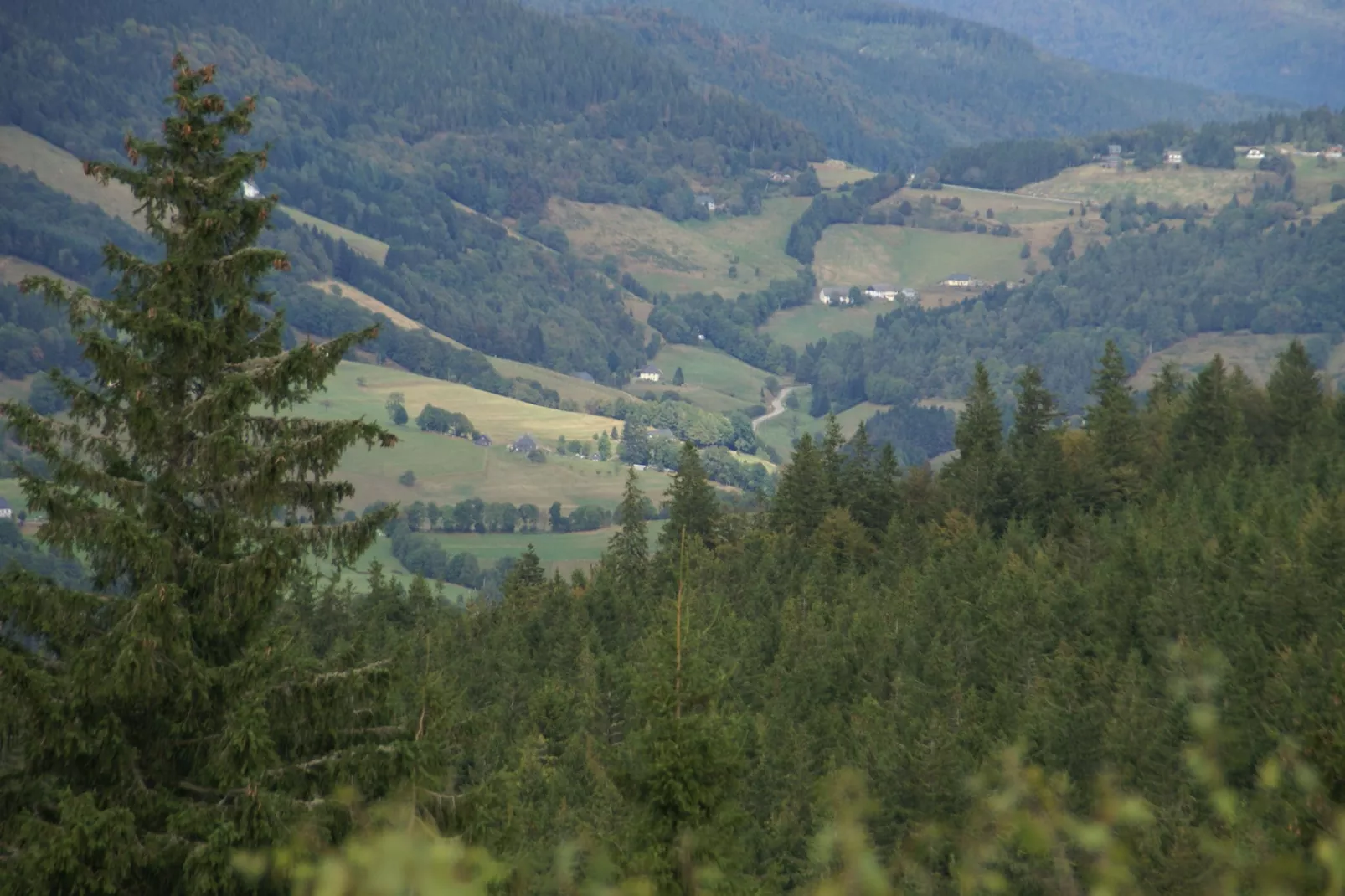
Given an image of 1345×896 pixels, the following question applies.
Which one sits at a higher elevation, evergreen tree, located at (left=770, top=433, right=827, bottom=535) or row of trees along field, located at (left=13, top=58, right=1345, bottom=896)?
row of trees along field, located at (left=13, top=58, right=1345, bottom=896)

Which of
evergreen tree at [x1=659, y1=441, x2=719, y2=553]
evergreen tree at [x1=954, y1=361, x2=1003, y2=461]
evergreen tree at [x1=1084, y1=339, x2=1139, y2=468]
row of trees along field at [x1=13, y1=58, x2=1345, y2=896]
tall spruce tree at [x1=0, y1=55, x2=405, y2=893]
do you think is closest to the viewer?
row of trees along field at [x1=13, y1=58, x2=1345, y2=896]

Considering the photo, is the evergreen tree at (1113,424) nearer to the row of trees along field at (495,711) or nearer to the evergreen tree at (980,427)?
the evergreen tree at (980,427)

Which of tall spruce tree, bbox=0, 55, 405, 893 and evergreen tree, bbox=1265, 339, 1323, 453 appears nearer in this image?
tall spruce tree, bbox=0, 55, 405, 893

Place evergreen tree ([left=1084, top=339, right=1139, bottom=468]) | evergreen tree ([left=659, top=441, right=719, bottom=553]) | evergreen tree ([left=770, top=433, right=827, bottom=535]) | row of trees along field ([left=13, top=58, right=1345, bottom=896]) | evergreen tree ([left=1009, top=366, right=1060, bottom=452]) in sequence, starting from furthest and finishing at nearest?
evergreen tree ([left=659, top=441, right=719, bottom=553]) < evergreen tree ([left=1009, top=366, right=1060, bottom=452]) < evergreen tree ([left=770, top=433, right=827, bottom=535]) < evergreen tree ([left=1084, top=339, right=1139, bottom=468]) < row of trees along field ([left=13, top=58, right=1345, bottom=896])

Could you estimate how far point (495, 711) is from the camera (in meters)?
56.9

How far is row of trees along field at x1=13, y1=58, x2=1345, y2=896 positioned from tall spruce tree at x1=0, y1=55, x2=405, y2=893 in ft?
0.16

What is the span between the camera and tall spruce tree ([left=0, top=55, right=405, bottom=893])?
63.8 ft

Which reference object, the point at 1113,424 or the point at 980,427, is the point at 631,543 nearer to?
the point at 980,427

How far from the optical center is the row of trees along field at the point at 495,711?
12766mm

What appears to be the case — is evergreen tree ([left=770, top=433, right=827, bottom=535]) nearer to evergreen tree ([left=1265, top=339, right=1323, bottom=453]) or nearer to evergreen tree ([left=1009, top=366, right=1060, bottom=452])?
evergreen tree ([left=1009, top=366, right=1060, bottom=452])

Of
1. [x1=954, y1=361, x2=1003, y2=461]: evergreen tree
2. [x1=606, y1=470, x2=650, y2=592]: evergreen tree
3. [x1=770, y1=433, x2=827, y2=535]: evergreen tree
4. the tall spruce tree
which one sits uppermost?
the tall spruce tree

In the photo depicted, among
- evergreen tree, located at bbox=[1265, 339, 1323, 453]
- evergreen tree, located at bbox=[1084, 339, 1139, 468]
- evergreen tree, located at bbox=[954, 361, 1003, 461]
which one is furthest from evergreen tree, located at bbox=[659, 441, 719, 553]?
evergreen tree, located at bbox=[1265, 339, 1323, 453]

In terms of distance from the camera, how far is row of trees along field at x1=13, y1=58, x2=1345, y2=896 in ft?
41.9

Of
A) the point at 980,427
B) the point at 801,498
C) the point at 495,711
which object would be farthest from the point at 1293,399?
the point at 495,711
